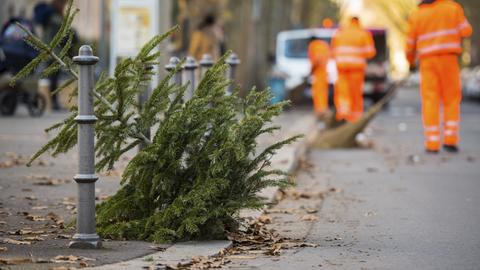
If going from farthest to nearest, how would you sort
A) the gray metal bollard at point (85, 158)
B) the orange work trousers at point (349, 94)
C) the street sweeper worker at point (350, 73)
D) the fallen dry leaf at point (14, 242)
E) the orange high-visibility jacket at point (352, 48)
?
the orange high-visibility jacket at point (352, 48) → the street sweeper worker at point (350, 73) → the orange work trousers at point (349, 94) → the fallen dry leaf at point (14, 242) → the gray metal bollard at point (85, 158)

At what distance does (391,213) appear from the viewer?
9.78 meters

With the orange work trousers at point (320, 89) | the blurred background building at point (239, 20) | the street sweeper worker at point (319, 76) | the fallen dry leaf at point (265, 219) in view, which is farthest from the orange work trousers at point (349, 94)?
the fallen dry leaf at point (265, 219)

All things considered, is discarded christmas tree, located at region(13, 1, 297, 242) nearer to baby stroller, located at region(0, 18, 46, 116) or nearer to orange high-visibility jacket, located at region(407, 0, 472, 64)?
orange high-visibility jacket, located at region(407, 0, 472, 64)

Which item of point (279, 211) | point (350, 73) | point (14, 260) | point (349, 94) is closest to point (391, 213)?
point (279, 211)

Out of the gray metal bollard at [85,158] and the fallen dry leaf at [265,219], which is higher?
the gray metal bollard at [85,158]

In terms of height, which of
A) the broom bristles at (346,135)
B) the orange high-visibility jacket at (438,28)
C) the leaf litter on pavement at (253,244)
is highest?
the orange high-visibility jacket at (438,28)

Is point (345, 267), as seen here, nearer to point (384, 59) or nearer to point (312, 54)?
point (312, 54)

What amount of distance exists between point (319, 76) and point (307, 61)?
5861 mm

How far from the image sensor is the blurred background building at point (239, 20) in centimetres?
3180

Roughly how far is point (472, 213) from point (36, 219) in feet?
10.6

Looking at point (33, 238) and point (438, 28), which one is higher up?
point (438, 28)

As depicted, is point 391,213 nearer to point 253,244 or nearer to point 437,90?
point 253,244

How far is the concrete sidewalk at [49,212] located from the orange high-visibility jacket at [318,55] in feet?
36.1

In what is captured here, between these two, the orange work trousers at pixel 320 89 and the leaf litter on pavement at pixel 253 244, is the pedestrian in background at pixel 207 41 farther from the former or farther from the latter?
the leaf litter on pavement at pixel 253 244
